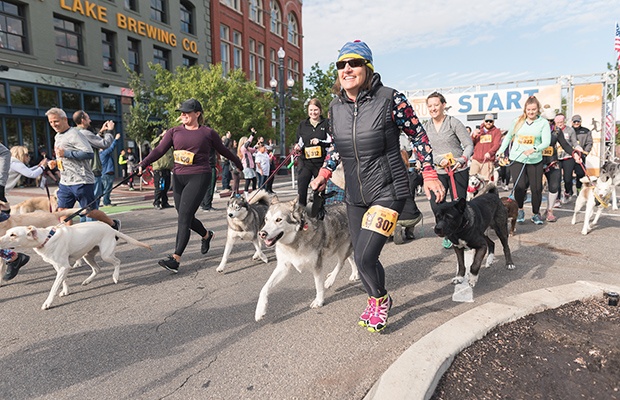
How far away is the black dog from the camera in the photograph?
3737mm

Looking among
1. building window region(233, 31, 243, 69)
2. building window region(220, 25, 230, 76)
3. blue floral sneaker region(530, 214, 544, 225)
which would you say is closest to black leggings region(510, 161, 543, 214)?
blue floral sneaker region(530, 214, 544, 225)

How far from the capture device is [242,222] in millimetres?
5316

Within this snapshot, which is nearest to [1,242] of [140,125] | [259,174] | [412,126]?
[412,126]

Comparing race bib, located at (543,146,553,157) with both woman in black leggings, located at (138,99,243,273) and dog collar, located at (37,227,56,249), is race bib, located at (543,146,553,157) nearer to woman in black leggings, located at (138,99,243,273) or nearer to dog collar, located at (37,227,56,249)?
woman in black leggings, located at (138,99,243,273)

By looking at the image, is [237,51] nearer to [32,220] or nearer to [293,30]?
[293,30]

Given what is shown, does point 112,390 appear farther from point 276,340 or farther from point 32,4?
point 32,4

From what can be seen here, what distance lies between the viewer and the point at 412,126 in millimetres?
3035

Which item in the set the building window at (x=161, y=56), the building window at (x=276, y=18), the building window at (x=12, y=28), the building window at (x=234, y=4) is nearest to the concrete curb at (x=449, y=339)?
the building window at (x=12, y=28)

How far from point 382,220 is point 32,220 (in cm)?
442

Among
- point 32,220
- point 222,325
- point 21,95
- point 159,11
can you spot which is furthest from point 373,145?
point 159,11

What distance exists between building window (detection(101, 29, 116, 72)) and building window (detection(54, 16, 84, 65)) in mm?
1364

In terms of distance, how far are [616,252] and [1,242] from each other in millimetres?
7677

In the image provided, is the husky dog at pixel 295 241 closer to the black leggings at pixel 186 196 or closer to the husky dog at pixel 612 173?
the black leggings at pixel 186 196

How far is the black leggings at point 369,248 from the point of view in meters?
2.98
